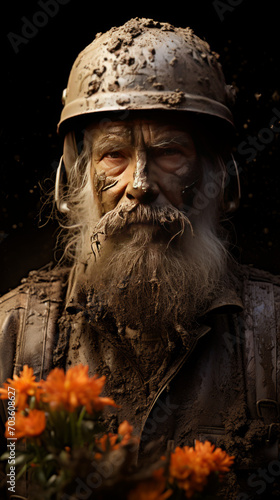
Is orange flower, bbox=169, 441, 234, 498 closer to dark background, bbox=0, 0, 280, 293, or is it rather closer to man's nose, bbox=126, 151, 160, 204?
man's nose, bbox=126, 151, 160, 204

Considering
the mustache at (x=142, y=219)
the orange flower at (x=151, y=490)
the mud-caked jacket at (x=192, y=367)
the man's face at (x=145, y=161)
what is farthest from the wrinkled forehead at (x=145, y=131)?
the orange flower at (x=151, y=490)

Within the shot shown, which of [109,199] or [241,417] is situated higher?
[109,199]

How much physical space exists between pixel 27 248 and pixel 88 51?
1024 millimetres

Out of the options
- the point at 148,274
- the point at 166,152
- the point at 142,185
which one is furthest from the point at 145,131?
the point at 148,274

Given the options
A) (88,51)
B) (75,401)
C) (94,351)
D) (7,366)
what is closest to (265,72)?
(88,51)

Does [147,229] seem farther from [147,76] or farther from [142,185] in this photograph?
[147,76]

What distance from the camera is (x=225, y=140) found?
211 cm

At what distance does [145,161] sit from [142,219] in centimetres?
19

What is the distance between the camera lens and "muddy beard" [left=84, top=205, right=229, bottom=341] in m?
1.83

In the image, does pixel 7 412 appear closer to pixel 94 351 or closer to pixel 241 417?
pixel 94 351

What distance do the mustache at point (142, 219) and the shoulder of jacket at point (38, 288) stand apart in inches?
12.3

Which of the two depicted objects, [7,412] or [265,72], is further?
[265,72]

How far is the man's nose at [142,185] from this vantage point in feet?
5.91

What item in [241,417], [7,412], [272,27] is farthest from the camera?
[272,27]
